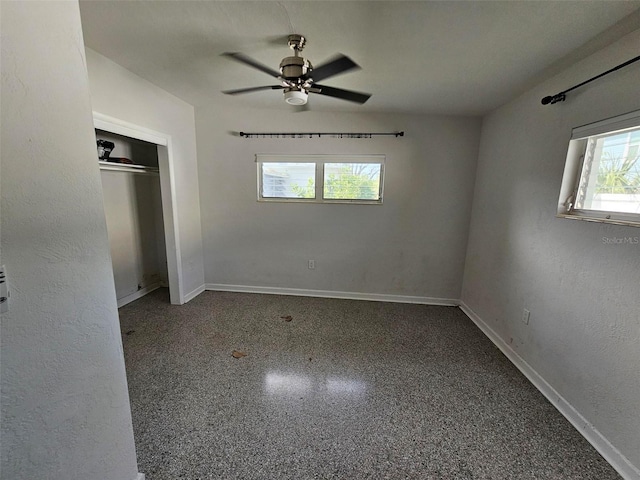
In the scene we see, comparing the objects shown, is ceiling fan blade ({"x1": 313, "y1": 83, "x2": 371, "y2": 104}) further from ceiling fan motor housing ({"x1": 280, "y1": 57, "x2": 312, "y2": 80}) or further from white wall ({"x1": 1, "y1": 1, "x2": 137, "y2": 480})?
white wall ({"x1": 1, "y1": 1, "x2": 137, "y2": 480})

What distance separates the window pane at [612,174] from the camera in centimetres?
150

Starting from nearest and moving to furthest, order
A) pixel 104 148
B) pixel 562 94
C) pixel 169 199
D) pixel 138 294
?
pixel 562 94, pixel 104 148, pixel 169 199, pixel 138 294

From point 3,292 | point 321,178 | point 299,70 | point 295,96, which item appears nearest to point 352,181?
point 321,178

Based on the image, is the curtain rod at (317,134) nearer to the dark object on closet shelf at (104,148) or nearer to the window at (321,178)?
the window at (321,178)

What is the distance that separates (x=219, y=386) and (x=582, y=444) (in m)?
2.32

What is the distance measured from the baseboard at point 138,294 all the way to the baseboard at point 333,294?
28.7 inches

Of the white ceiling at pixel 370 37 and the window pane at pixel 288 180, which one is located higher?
the white ceiling at pixel 370 37

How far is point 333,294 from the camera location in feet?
11.6

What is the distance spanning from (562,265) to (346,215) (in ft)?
6.86

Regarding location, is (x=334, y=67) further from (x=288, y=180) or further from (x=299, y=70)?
(x=288, y=180)

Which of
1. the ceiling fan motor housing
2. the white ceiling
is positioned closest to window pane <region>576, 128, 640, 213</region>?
the white ceiling

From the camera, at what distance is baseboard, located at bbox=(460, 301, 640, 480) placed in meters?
1.34

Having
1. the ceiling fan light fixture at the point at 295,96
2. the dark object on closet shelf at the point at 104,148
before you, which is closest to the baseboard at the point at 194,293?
the dark object on closet shelf at the point at 104,148

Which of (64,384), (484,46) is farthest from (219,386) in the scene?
(484,46)
